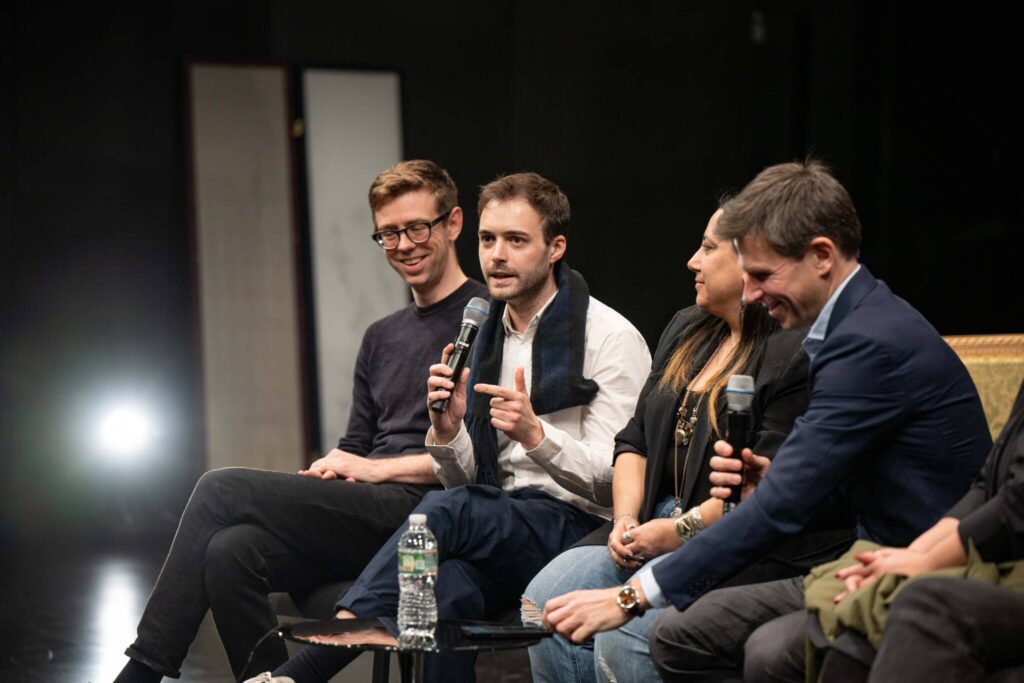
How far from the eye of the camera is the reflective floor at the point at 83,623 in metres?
3.78

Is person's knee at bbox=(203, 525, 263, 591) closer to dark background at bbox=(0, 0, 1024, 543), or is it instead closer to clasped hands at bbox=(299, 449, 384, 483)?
clasped hands at bbox=(299, 449, 384, 483)

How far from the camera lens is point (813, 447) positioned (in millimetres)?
2057

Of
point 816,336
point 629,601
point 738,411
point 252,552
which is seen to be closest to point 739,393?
point 738,411

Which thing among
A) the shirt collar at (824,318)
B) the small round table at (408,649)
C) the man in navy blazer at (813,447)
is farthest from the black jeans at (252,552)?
the shirt collar at (824,318)

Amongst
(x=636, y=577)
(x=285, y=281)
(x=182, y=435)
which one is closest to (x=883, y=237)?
(x=285, y=281)

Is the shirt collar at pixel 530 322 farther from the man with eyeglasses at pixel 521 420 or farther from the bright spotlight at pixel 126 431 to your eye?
the bright spotlight at pixel 126 431

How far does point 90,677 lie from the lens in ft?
11.9

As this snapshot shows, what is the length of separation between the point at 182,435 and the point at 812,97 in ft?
10.6

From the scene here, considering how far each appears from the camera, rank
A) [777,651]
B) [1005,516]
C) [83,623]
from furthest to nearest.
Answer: [83,623] < [777,651] < [1005,516]

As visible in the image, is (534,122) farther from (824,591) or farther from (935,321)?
(824,591)

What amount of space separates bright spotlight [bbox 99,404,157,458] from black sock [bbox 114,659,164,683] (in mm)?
3249

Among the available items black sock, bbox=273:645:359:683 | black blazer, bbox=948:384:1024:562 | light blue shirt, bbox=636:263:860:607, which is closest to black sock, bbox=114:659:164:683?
black sock, bbox=273:645:359:683

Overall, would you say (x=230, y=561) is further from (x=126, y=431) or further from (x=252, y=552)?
(x=126, y=431)

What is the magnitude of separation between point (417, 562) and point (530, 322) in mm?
892
